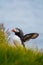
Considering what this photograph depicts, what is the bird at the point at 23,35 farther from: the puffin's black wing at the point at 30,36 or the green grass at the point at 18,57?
the green grass at the point at 18,57

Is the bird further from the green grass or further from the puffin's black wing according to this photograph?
the green grass

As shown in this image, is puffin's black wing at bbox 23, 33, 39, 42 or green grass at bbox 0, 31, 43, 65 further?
puffin's black wing at bbox 23, 33, 39, 42

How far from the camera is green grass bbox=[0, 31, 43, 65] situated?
8834 millimetres

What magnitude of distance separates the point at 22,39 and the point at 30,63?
552 centimetres

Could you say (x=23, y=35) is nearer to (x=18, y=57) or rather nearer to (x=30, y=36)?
(x=30, y=36)

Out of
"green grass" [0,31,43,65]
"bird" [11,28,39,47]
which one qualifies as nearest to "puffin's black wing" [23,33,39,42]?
"bird" [11,28,39,47]

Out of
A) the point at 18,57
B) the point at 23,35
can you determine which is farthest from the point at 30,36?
the point at 18,57

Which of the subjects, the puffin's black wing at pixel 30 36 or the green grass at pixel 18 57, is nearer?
the green grass at pixel 18 57

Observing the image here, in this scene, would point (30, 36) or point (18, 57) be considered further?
point (30, 36)

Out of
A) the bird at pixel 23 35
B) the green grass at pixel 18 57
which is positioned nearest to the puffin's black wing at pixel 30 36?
the bird at pixel 23 35

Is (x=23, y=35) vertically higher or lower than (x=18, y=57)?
lower

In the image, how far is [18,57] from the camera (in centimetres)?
911

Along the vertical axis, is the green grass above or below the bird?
above

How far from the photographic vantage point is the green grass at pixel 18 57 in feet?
29.0
